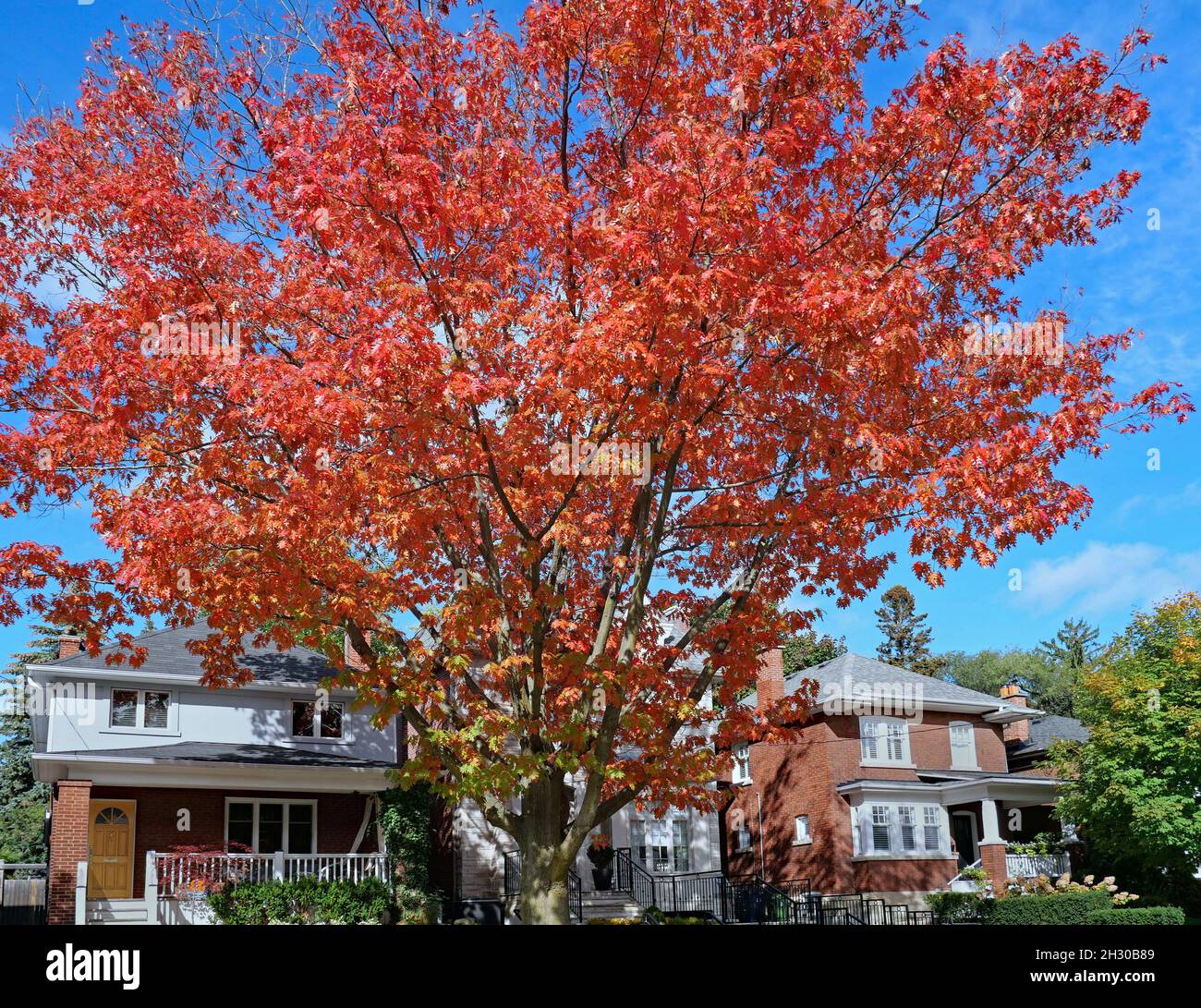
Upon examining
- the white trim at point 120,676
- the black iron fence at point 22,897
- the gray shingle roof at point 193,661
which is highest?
the gray shingle roof at point 193,661

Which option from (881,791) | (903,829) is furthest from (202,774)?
(903,829)

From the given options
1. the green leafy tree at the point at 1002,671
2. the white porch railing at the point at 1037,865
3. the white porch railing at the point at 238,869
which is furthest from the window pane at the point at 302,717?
the green leafy tree at the point at 1002,671

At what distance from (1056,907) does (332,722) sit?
63.5 feet

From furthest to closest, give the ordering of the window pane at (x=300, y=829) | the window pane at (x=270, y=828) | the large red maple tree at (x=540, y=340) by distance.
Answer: the window pane at (x=300, y=829) → the window pane at (x=270, y=828) → the large red maple tree at (x=540, y=340)

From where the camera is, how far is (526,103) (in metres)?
13.5

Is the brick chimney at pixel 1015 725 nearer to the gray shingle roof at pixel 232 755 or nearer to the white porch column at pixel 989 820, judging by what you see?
the white porch column at pixel 989 820

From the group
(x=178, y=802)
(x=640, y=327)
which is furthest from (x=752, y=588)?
(x=178, y=802)

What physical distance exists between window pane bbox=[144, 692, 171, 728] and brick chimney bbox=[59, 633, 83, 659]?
250cm

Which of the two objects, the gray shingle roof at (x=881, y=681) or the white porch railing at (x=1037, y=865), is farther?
the gray shingle roof at (x=881, y=681)

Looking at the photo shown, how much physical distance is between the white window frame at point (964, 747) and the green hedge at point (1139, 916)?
43.2ft

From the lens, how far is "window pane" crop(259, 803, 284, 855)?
27.5 metres

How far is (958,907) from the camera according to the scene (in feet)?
99.1

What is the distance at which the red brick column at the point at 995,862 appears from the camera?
105 ft
